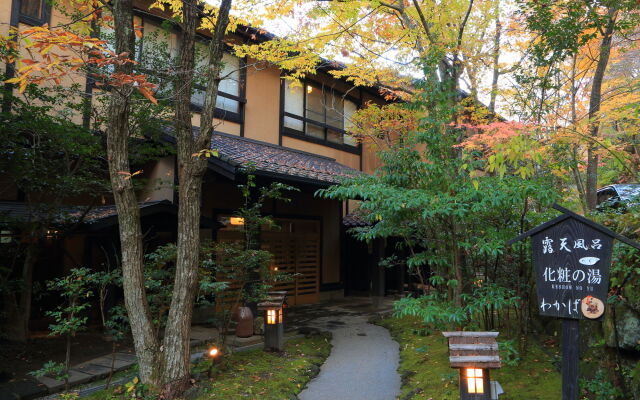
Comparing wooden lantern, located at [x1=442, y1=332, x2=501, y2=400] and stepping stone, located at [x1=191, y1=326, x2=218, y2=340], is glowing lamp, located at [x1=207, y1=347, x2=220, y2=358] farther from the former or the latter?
wooden lantern, located at [x1=442, y1=332, x2=501, y2=400]

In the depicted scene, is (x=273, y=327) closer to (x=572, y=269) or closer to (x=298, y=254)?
(x=572, y=269)

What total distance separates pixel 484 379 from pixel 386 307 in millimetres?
9563

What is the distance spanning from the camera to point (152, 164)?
35.6 feet

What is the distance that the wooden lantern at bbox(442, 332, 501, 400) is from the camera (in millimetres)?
4500

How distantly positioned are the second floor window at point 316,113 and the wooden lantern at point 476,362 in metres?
10.1

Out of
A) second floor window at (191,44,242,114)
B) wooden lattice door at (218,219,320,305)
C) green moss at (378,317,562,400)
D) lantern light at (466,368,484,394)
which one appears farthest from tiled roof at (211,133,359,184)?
lantern light at (466,368,484,394)

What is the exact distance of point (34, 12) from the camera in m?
9.12

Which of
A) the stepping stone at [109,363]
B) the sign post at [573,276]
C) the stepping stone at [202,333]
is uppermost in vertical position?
the sign post at [573,276]

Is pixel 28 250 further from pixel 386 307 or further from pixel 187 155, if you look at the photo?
pixel 386 307

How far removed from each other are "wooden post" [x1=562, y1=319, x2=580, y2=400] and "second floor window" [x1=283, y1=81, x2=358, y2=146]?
1064 centimetres

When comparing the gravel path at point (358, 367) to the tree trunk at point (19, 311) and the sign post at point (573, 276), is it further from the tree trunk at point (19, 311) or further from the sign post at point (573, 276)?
the tree trunk at point (19, 311)

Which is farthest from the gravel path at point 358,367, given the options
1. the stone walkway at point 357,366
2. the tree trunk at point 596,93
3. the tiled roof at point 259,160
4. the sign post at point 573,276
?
the tree trunk at point 596,93

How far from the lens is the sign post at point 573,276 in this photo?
3.84 meters

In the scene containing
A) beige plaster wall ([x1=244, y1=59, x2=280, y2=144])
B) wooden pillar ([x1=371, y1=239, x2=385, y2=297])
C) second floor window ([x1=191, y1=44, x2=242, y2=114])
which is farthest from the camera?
wooden pillar ([x1=371, y1=239, x2=385, y2=297])
